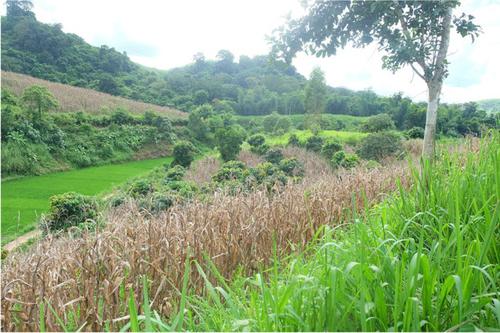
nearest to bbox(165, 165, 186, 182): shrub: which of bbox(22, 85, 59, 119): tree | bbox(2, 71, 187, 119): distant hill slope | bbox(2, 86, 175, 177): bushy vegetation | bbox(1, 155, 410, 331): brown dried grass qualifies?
bbox(2, 86, 175, 177): bushy vegetation

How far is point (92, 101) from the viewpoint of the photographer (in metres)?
15.1

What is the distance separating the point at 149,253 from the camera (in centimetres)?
227

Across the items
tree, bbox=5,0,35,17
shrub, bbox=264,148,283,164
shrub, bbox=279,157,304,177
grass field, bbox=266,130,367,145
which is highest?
tree, bbox=5,0,35,17

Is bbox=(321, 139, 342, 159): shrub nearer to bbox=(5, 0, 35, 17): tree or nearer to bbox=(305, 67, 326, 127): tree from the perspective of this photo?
bbox=(305, 67, 326, 127): tree

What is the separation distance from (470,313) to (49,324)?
60.2 inches

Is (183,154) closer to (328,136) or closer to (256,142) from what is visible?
(256,142)

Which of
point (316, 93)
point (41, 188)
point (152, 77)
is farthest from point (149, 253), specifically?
point (152, 77)

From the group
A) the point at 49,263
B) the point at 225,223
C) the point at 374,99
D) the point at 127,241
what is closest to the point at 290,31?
the point at 225,223

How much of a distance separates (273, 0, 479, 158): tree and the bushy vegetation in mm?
8104

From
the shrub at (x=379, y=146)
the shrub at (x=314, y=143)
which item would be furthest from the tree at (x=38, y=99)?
the shrub at (x=379, y=146)

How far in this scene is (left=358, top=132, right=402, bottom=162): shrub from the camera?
36.6 feet

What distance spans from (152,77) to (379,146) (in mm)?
12873

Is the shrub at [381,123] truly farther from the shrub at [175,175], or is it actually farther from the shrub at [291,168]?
the shrub at [175,175]

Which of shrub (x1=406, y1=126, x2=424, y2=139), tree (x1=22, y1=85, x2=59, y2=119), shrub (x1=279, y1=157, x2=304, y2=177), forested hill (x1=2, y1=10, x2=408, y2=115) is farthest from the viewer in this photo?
forested hill (x1=2, y1=10, x2=408, y2=115)
